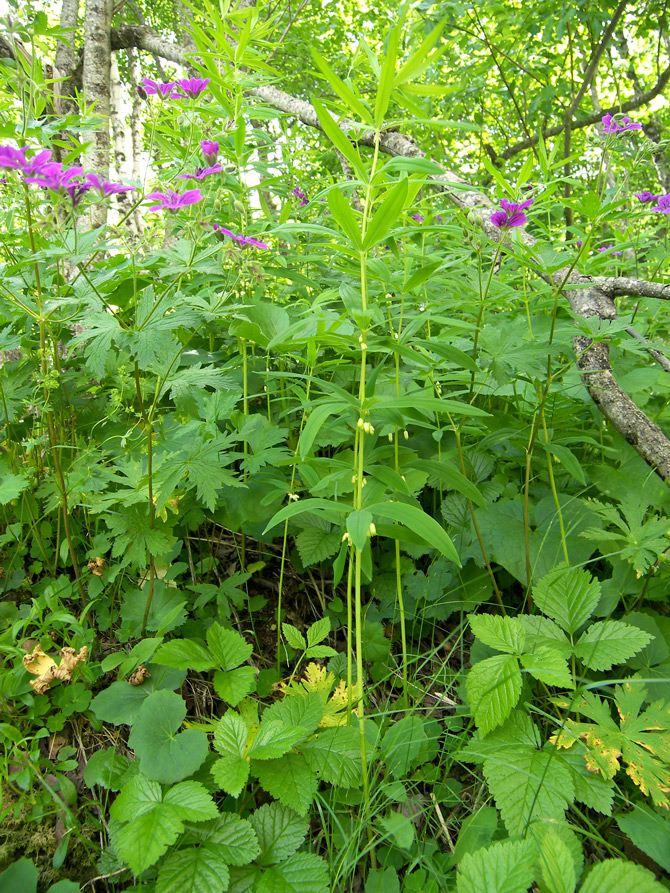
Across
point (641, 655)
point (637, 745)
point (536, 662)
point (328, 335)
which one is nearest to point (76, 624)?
point (328, 335)

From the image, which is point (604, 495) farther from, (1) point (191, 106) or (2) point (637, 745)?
(1) point (191, 106)

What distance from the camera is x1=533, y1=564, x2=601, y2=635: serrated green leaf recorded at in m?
1.21

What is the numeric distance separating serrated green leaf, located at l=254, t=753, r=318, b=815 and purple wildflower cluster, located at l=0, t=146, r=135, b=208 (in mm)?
1444

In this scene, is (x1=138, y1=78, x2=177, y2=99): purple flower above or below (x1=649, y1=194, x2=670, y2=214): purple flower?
above

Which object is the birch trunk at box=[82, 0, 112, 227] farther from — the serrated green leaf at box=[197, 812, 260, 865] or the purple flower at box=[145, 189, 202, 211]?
the serrated green leaf at box=[197, 812, 260, 865]

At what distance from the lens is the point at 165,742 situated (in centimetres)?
108

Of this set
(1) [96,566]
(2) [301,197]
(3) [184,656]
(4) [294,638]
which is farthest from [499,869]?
(2) [301,197]

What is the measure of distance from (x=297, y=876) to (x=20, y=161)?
5.50 ft

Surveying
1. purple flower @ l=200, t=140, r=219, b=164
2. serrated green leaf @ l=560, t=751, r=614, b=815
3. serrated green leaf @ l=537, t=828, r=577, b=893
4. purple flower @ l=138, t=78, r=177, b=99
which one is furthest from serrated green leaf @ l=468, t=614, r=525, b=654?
purple flower @ l=138, t=78, r=177, b=99

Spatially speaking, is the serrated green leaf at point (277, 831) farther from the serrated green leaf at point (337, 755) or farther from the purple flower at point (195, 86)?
the purple flower at point (195, 86)

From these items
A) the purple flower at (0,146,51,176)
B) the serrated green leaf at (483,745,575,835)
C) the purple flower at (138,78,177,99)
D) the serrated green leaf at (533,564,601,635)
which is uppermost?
the purple flower at (138,78,177,99)

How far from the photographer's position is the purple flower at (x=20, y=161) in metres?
1.19

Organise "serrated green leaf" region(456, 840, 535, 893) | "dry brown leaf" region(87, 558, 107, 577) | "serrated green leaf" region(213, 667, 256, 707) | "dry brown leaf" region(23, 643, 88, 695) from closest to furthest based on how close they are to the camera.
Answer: "serrated green leaf" region(456, 840, 535, 893) → "serrated green leaf" region(213, 667, 256, 707) → "dry brown leaf" region(23, 643, 88, 695) → "dry brown leaf" region(87, 558, 107, 577)

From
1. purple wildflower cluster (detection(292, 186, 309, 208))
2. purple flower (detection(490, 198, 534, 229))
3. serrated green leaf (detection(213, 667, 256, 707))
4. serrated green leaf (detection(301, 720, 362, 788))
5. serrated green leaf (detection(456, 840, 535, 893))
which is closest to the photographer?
serrated green leaf (detection(456, 840, 535, 893))
